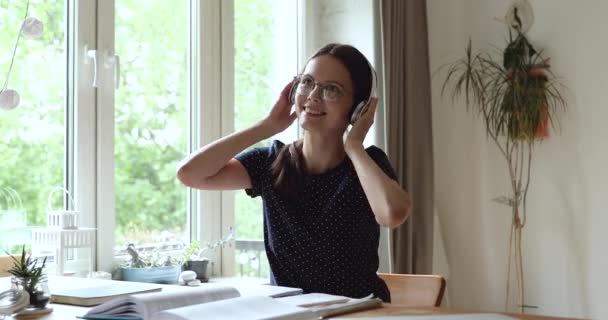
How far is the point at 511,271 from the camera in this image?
3.51m

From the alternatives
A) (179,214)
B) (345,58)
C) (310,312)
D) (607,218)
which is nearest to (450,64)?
(607,218)

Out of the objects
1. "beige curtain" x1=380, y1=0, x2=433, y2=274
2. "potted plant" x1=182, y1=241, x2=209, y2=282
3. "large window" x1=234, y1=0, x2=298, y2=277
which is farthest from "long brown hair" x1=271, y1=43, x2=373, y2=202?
"beige curtain" x1=380, y1=0, x2=433, y2=274

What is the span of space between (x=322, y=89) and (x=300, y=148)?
17 centimetres

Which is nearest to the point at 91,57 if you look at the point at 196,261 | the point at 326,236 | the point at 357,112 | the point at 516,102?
the point at 196,261

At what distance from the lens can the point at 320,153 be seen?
1.76 m

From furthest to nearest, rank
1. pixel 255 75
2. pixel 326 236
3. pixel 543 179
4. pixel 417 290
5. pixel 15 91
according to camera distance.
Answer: pixel 543 179 → pixel 255 75 → pixel 15 91 → pixel 417 290 → pixel 326 236

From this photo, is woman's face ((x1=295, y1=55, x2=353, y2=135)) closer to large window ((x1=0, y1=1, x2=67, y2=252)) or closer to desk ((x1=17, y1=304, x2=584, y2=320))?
A: desk ((x1=17, y1=304, x2=584, y2=320))

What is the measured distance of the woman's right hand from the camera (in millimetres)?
1846

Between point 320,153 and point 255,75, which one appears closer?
point 320,153

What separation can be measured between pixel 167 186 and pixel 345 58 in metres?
1.12

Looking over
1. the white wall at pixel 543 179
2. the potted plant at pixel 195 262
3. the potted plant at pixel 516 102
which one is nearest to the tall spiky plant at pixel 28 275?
the potted plant at pixel 195 262

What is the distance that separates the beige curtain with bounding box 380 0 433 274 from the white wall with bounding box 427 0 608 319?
264 millimetres

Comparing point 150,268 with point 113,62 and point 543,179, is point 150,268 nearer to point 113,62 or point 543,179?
point 113,62

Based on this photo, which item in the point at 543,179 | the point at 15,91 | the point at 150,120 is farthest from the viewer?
the point at 543,179
